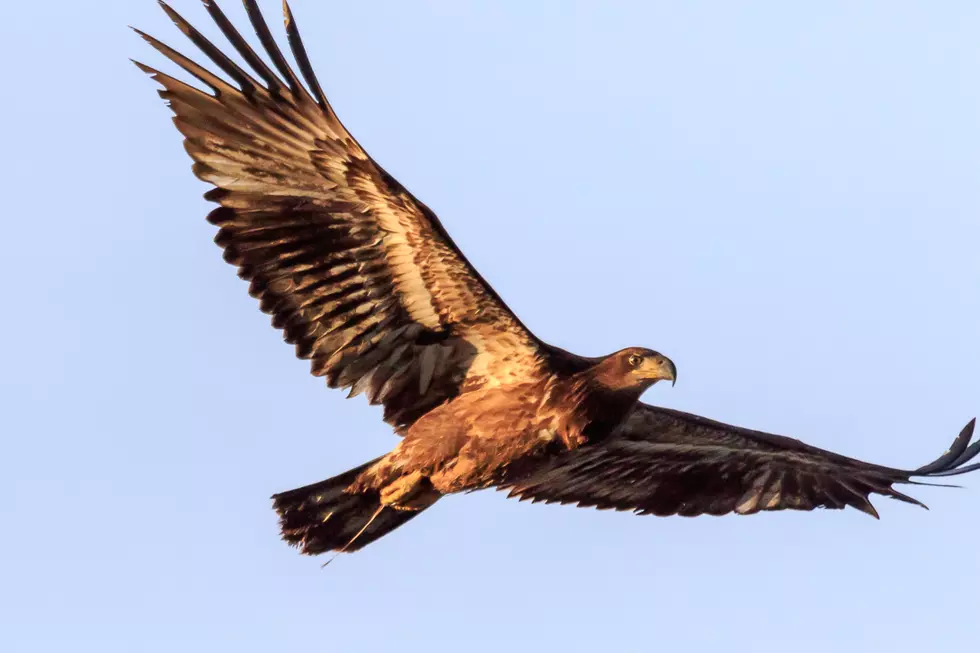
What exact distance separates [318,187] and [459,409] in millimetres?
1811

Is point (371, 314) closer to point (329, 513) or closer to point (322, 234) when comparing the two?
point (322, 234)

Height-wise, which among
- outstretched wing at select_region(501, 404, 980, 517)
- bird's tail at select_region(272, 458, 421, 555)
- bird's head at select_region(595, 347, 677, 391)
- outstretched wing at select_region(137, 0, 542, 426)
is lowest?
outstretched wing at select_region(501, 404, 980, 517)

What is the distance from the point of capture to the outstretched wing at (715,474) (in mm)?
12734

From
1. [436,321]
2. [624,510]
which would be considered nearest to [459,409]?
[436,321]

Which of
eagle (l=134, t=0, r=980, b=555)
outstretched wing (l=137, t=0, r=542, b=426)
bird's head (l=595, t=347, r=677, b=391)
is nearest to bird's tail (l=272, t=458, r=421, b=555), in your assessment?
eagle (l=134, t=0, r=980, b=555)

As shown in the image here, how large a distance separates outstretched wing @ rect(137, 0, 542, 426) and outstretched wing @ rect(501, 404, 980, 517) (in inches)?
71.7

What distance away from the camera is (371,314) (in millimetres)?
11359

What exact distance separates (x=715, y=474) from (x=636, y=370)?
2.29m

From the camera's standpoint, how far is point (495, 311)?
11.1m

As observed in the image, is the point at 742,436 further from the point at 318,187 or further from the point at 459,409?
the point at 318,187

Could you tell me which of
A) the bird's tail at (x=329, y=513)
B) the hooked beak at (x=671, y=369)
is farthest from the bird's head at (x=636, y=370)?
the bird's tail at (x=329, y=513)

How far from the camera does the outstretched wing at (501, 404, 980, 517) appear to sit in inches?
501

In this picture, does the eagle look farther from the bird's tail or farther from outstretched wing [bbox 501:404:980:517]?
outstretched wing [bbox 501:404:980:517]

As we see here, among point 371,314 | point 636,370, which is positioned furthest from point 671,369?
point 371,314
